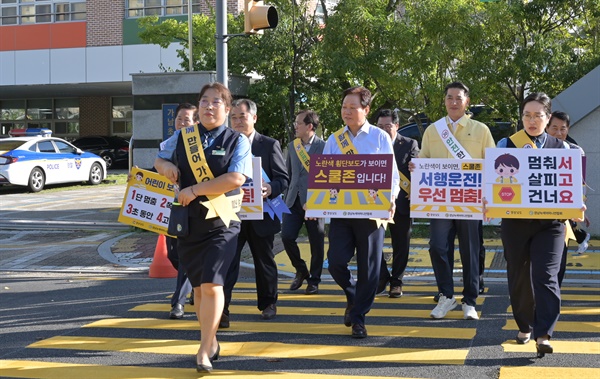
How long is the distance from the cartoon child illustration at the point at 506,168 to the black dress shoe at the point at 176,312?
327cm

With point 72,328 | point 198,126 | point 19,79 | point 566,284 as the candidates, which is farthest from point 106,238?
point 19,79

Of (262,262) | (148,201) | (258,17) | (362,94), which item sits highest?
(258,17)

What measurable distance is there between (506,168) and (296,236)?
3318 mm

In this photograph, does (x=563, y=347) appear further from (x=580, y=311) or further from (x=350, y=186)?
(x=350, y=186)

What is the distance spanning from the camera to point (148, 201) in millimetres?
9414

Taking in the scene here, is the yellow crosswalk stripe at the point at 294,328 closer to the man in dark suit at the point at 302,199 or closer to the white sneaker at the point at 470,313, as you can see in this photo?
the white sneaker at the point at 470,313

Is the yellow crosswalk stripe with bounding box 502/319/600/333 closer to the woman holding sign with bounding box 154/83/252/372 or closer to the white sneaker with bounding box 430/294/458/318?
the white sneaker with bounding box 430/294/458/318

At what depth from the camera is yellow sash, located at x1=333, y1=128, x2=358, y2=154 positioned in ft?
24.7

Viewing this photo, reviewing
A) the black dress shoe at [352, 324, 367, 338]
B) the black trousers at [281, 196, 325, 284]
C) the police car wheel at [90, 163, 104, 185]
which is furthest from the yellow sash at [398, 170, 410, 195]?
the police car wheel at [90, 163, 104, 185]

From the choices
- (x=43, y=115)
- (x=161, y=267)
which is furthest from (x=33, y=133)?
(x=161, y=267)

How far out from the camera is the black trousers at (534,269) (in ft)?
21.5

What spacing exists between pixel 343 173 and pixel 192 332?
1.93m

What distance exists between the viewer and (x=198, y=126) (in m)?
6.33

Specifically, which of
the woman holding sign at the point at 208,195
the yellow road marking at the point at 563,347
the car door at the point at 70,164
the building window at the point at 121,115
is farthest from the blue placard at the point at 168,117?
the building window at the point at 121,115
